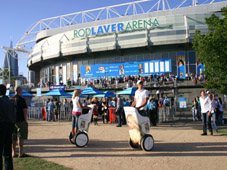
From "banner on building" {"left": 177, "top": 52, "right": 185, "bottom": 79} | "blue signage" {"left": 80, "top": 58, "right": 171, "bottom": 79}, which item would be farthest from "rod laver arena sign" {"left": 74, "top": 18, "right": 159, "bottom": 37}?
"banner on building" {"left": 177, "top": 52, "right": 185, "bottom": 79}

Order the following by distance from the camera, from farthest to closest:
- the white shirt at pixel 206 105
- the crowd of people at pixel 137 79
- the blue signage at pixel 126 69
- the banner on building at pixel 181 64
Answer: the blue signage at pixel 126 69 → the banner on building at pixel 181 64 → the crowd of people at pixel 137 79 → the white shirt at pixel 206 105

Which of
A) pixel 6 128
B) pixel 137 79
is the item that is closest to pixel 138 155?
pixel 6 128

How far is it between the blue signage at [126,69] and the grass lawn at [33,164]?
3349 centimetres

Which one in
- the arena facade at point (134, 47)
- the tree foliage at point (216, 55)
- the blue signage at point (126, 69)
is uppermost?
the arena facade at point (134, 47)

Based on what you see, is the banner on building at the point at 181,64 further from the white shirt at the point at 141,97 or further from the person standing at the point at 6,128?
the person standing at the point at 6,128

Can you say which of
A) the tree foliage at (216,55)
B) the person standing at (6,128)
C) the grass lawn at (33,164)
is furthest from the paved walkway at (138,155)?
the tree foliage at (216,55)

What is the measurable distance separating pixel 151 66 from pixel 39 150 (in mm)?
33114

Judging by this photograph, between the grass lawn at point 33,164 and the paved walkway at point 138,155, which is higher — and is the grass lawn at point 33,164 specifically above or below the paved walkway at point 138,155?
above

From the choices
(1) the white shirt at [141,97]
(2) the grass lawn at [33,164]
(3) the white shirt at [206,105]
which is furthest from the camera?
(3) the white shirt at [206,105]

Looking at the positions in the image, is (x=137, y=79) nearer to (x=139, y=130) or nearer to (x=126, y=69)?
(x=126, y=69)

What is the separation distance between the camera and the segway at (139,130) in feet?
21.1

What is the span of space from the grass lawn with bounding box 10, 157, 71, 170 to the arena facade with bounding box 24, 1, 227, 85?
3349cm

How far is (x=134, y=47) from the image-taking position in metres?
38.5

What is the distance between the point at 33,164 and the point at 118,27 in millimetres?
36625
